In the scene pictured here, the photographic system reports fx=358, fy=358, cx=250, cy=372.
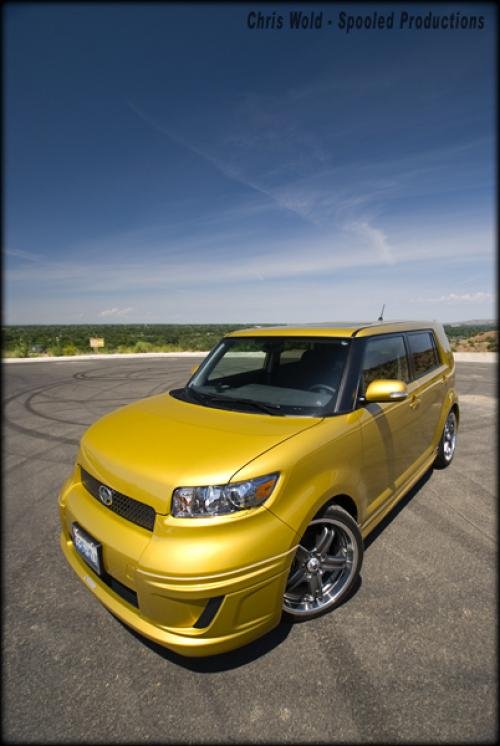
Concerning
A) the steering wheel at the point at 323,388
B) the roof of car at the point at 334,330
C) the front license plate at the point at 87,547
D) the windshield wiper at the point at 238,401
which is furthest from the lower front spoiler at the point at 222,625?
the roof of car at the point at 334,330

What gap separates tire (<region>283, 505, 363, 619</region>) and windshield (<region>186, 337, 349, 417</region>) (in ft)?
2.36

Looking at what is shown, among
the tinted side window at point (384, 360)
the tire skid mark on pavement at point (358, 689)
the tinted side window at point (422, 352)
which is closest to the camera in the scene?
the tire skid mark on pavement at point (358, 689)

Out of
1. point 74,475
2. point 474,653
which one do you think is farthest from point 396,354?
point 74,475

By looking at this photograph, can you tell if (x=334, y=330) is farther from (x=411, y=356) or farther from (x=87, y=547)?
(x=87, y=547)

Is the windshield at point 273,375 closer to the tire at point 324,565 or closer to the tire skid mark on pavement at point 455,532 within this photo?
the tire at point 324,565

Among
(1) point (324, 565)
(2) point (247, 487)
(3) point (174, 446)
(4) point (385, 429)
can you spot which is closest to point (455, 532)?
(4) point (385, 429)

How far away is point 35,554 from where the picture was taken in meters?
2.89

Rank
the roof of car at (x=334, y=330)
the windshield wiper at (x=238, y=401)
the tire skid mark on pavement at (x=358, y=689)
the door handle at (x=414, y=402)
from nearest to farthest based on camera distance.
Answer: the tire skid mark on pavement at (x=358, y=689) < the windshield wiper at (x=238, y=401) < the roof of car at (x=334, y=330) < the door handle at (x=414, y=402)

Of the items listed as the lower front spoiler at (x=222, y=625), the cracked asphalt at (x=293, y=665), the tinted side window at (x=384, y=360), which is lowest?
the cracked asphalt at (x=293, y=665)

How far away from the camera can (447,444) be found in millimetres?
4523

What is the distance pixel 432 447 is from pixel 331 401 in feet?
6.97

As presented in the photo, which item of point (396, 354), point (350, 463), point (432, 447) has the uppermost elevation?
point (396, 354)

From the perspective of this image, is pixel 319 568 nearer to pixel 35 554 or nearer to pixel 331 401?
pixel 331 401

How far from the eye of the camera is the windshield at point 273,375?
258 cm
